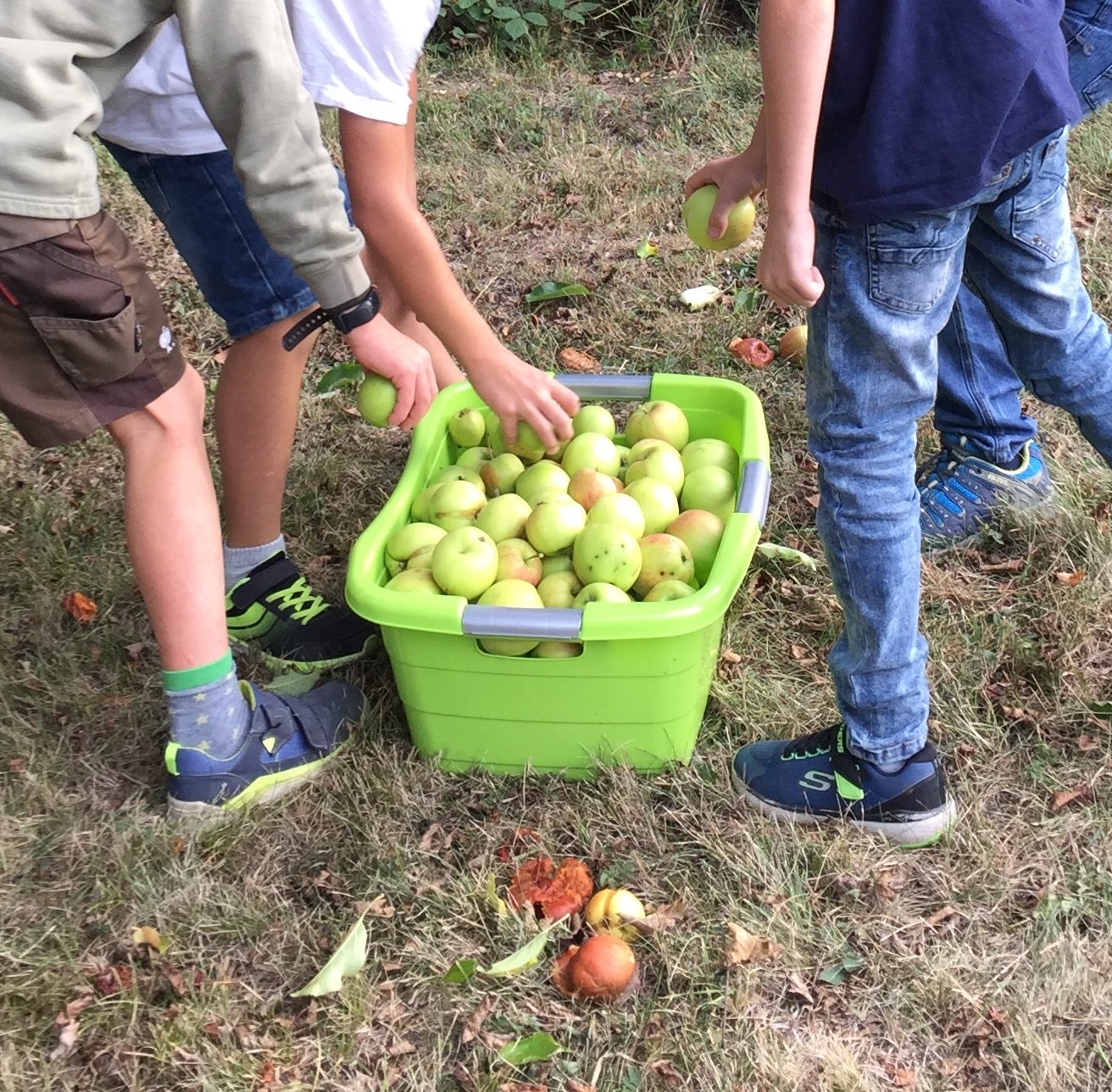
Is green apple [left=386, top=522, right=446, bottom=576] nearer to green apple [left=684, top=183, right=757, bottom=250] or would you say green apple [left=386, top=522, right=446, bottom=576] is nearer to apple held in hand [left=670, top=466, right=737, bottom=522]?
apple held in hand [left=670, top=466, right=737, bottom=522]

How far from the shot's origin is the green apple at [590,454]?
Answer: 249 cm

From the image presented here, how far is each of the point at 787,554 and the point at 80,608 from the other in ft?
5.59

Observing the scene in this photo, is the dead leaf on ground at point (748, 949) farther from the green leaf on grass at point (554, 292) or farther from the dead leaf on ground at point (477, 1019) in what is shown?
the green leaf on grass at point (554, 292)

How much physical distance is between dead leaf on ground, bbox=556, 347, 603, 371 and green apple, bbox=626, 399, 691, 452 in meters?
0.87

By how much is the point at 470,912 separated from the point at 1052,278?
152 centimetres

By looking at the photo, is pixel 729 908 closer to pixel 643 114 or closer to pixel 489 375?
pixel 489 375

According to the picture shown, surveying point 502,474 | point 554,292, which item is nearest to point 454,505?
point 502,474

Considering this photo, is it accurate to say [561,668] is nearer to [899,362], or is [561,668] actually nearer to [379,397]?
[379,397]

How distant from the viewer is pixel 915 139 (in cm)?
159

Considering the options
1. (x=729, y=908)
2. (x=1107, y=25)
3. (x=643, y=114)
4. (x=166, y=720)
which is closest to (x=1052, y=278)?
(x=1107, y=25)

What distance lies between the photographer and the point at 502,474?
98.4 inches

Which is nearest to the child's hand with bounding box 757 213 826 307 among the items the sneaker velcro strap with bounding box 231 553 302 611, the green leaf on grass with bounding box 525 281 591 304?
the sneaker velcro strap with bounding box 231 553 302 611

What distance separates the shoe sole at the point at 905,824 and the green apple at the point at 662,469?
725 millimetres

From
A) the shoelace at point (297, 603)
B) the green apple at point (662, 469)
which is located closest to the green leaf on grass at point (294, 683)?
the shoelace at point (297, 603)
